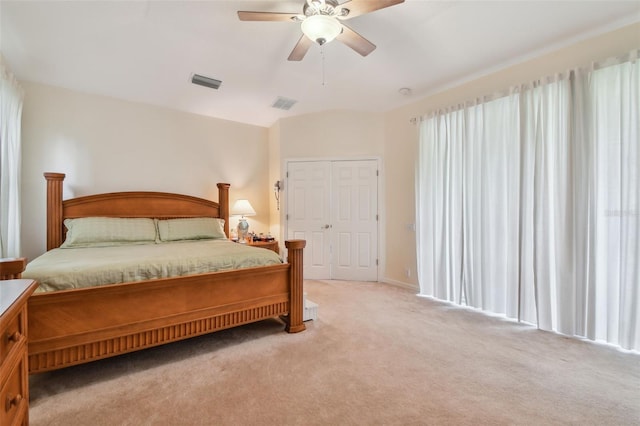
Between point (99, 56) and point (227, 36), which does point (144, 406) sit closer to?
point (227, 36)

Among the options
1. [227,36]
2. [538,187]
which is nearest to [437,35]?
[538,187]

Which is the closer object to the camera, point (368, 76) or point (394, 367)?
point (394, 367)

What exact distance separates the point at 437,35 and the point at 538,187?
5.79ft

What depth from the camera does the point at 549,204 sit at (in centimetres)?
272

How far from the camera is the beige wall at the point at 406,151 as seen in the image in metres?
3.04

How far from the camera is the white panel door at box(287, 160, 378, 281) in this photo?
15.3ft

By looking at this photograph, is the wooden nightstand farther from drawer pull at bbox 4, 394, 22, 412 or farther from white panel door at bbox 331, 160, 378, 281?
drawer pull at bbox 4, 394, 22, 412

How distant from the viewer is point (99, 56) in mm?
3049

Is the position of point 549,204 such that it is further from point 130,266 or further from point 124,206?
point 124,206

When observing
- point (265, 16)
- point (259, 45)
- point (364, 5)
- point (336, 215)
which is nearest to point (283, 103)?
point (259, 45)

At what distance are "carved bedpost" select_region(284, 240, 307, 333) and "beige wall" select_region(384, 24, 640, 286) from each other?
2.08 meters

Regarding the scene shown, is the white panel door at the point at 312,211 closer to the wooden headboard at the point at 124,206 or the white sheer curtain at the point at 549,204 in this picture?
the wooden headboard at the point at 124,206

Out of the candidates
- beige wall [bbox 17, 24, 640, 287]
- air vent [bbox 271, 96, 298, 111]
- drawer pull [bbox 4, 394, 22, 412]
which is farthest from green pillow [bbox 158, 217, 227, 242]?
drawer pull [bbox 4, 394, 22, 412]

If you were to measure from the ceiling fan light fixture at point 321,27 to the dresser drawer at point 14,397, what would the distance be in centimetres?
241
